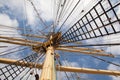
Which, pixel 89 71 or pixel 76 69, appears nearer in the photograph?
pixel 76 69

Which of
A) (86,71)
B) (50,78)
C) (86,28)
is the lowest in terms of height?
(86,71)

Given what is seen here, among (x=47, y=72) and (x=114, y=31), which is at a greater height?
(x=114, y=31)

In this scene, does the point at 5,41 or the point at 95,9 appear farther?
the point at 5,41

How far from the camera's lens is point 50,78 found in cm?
589

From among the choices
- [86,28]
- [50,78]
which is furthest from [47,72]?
[86,28]

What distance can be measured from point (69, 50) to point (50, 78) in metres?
13.8

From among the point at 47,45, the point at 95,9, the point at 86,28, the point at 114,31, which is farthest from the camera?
the point at 47,45

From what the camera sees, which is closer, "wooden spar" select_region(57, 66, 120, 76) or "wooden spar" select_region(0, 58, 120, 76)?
"wooden spar" select_region(0, 58, 120, 76)

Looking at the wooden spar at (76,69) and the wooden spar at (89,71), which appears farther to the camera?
the wooden spar at (89,71)

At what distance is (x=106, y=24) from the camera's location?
6652mm

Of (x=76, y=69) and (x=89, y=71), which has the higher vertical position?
(x=76, y=69)

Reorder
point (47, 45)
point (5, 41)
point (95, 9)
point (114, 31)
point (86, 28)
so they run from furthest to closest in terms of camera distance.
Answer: point (5, 41), point (47, 45), point (86, 28), point (95, 9), point (114, 31)

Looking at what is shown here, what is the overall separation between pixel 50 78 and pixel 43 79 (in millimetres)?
283

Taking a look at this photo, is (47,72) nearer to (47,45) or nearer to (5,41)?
(47,45)
